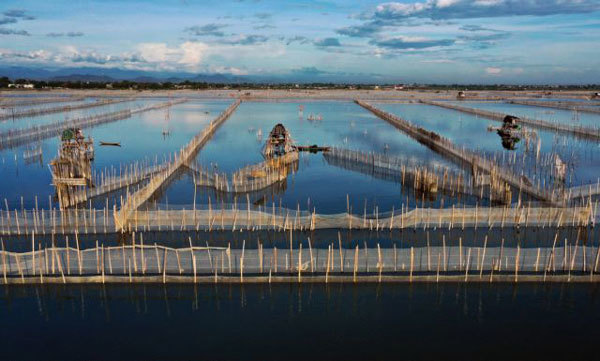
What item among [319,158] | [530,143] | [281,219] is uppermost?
[530,143]

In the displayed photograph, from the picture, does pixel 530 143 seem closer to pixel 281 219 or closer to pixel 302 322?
pixel 281 219

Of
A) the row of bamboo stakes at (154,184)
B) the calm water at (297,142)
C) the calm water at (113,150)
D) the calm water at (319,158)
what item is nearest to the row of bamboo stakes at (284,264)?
the row of bamboo stakes at (154,184)

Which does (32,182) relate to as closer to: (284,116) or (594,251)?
(594,251)

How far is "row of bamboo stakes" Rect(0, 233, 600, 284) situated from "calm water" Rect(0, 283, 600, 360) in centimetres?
33

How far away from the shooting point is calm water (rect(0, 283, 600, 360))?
10883mm

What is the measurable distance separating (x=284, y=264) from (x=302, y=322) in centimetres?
187

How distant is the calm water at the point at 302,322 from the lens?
10.9m

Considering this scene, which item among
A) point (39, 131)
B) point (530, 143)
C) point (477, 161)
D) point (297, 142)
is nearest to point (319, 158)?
point (297, 142)

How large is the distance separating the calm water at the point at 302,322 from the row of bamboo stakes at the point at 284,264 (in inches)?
13.0

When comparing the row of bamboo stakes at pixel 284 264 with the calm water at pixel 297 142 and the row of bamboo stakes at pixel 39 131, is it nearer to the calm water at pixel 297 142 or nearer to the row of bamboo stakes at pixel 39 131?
the calm water at pixel 297 142

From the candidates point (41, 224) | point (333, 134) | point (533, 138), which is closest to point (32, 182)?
point (41, 224)

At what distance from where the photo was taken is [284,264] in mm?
13312

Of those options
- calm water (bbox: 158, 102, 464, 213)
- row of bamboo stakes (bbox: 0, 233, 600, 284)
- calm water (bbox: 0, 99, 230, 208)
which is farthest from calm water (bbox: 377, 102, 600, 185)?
calm water (bbox: 0, 99, 230, 208)

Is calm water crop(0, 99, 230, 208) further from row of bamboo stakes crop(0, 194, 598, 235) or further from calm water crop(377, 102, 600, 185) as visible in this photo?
calm water crop(377, 102, 600, 185)
